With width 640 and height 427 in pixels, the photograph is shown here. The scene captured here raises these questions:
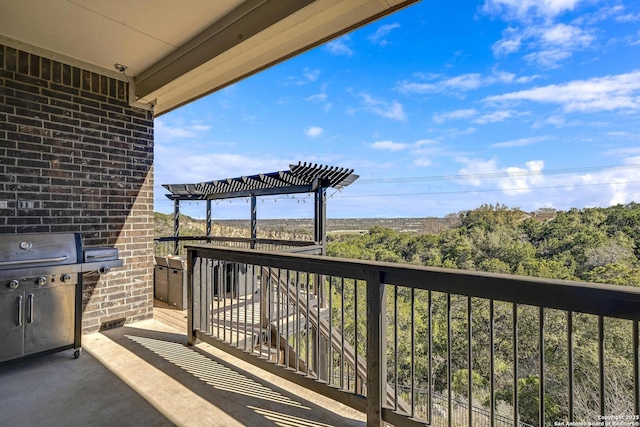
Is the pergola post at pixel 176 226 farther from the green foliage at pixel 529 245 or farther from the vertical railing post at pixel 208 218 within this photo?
the green foliage at pixel 529 245

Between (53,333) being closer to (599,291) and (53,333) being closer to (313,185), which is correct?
(599,291)

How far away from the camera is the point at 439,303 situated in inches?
402

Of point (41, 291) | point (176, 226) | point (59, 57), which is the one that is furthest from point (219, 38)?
point (176, 226)

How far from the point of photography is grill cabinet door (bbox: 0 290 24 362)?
256 cm

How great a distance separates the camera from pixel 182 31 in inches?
116

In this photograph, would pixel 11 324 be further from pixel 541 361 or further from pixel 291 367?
pixel 541 361

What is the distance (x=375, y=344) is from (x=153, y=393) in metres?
1.79

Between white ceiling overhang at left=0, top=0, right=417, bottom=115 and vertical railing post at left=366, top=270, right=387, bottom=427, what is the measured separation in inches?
77.7

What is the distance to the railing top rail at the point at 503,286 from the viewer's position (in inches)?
46.7

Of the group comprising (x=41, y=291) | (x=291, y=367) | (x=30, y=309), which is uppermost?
(x=41, y=291)

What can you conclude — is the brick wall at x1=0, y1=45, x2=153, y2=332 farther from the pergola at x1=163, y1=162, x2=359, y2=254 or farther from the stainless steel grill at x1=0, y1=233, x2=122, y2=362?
the pergola at x1=163, y1=162, x2=359, y2=254

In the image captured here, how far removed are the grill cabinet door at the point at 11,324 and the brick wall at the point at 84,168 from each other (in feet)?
2.87

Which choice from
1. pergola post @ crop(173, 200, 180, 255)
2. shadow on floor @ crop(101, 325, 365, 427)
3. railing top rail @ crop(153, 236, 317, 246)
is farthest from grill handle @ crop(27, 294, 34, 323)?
pergola post @ crop(173, 200, 180, 255)

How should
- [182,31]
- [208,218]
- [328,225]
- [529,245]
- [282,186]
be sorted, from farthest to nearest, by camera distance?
[529,245], [328,225], [208,218], [282,186], [182,31]
